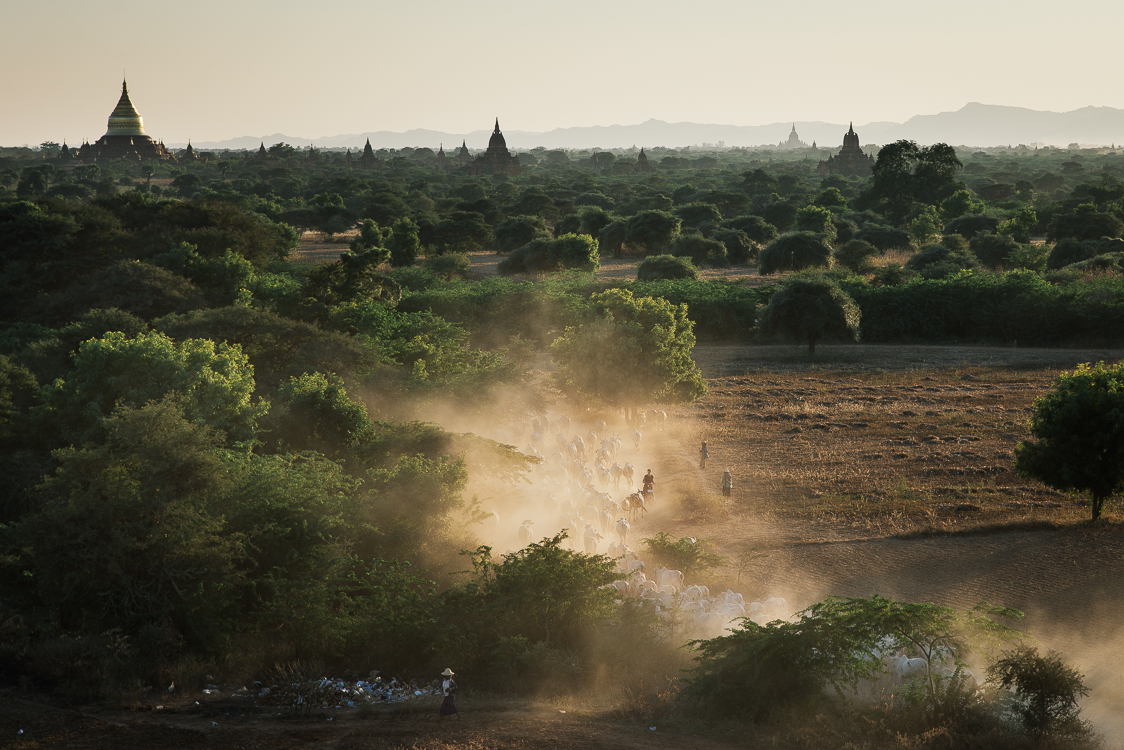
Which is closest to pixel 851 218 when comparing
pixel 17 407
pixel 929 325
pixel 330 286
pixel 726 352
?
pixel 929 325

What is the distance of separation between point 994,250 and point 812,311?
28093mm

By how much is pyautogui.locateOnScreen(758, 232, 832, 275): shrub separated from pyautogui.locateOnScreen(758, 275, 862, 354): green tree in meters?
16.8

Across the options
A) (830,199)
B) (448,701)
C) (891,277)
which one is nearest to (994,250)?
(891,277)

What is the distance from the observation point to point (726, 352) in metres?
42.8

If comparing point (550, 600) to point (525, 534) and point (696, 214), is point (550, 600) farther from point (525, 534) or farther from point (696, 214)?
point (696, 214)

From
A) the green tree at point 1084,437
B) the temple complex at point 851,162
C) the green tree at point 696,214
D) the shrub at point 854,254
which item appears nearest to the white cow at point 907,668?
the green tree at point 1084,437

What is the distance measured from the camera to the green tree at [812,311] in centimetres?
3947

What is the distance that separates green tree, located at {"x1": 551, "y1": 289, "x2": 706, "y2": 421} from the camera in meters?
26.5

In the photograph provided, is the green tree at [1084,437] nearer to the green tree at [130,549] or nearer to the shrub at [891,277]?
the green tree at [130,549]

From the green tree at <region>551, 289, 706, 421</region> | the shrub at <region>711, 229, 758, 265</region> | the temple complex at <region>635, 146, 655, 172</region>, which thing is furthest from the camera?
the temple complex at <region>635, 146, 655, 172</region>

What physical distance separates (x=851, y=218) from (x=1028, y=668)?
78791 mm

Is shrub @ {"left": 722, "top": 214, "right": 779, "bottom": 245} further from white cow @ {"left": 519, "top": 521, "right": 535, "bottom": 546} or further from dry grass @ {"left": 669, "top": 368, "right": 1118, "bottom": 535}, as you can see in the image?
Answer: white cow @ {"left": 519, "top": 521, "right": 535, "bottom": 546}

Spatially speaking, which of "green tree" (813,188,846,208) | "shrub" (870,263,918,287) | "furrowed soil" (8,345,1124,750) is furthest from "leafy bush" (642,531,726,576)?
"green tree" (813,188,846,208)

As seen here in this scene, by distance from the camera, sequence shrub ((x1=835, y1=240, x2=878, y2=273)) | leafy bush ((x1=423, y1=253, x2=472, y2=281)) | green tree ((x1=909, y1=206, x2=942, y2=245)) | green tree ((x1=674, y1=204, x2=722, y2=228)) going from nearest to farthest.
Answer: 1. leafy bush ((x1=423, y1=253, x2=472, y2=281))
2. shrub ((x1=835, y1=240, x2=878, y2=273))
3. green tree ((x1=909, y1=206, x2=942, y2=245))
4. green tree ((x1=674, y1=204, x2=722, y2=228))
